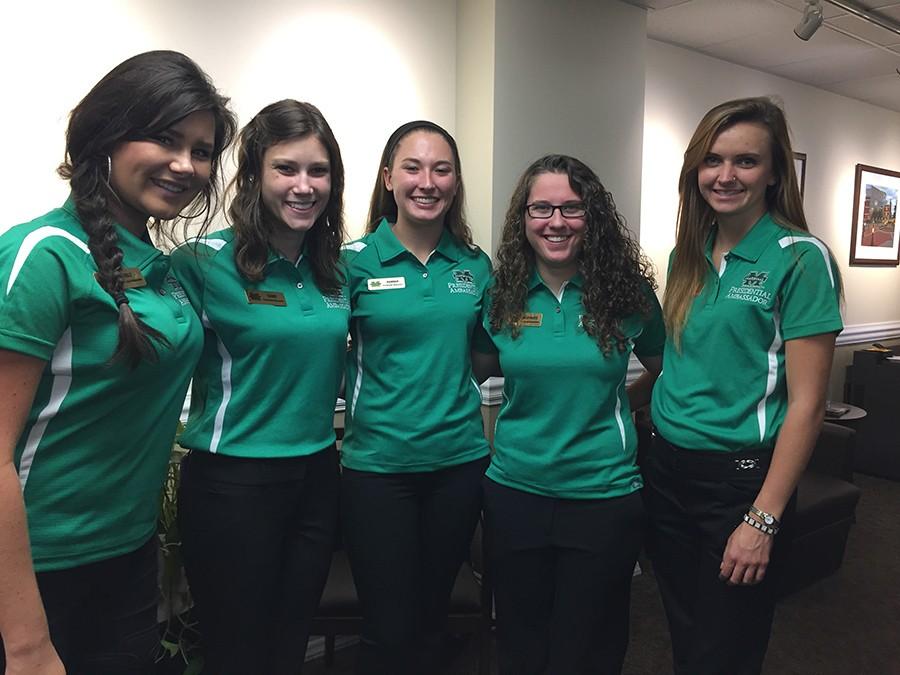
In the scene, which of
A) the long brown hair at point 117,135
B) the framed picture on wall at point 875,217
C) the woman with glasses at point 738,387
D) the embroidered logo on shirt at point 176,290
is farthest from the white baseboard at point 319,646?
the framed picture on wall at point 875,217

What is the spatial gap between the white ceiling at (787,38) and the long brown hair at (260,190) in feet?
7.44

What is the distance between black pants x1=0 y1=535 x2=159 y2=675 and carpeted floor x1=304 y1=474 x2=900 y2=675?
1.37 meters

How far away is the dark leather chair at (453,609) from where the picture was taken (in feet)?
6.41

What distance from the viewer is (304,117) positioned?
1477mm

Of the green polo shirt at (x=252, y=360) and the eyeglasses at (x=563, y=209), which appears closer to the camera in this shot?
the green polo shirt at (x=252, y=360)

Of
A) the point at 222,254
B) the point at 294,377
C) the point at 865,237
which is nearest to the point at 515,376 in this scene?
the point at 294,377

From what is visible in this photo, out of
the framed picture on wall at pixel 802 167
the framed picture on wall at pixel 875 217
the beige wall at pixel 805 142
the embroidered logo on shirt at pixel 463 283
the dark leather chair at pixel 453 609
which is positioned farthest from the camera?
the framed picture on wall at pixel 875 217

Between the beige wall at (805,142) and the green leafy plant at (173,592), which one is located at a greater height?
the beige wall at (805,142)

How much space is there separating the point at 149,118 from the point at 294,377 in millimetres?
599

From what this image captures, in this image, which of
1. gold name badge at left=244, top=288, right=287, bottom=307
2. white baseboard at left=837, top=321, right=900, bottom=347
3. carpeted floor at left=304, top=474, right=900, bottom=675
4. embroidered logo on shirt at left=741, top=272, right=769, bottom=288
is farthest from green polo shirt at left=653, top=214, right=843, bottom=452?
white baseboard at left=837, top=321, right=900, bottom=347

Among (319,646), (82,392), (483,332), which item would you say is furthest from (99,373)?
(319,646)

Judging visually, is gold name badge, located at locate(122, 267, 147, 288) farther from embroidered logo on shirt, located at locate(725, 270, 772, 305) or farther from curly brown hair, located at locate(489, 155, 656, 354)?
embroidered logo on shirt, located at locate(725, 270, 772, 305)

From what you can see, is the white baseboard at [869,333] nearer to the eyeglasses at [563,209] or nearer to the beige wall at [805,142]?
the beige wall at [805,142]

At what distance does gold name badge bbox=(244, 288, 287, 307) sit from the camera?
143 centimetres
